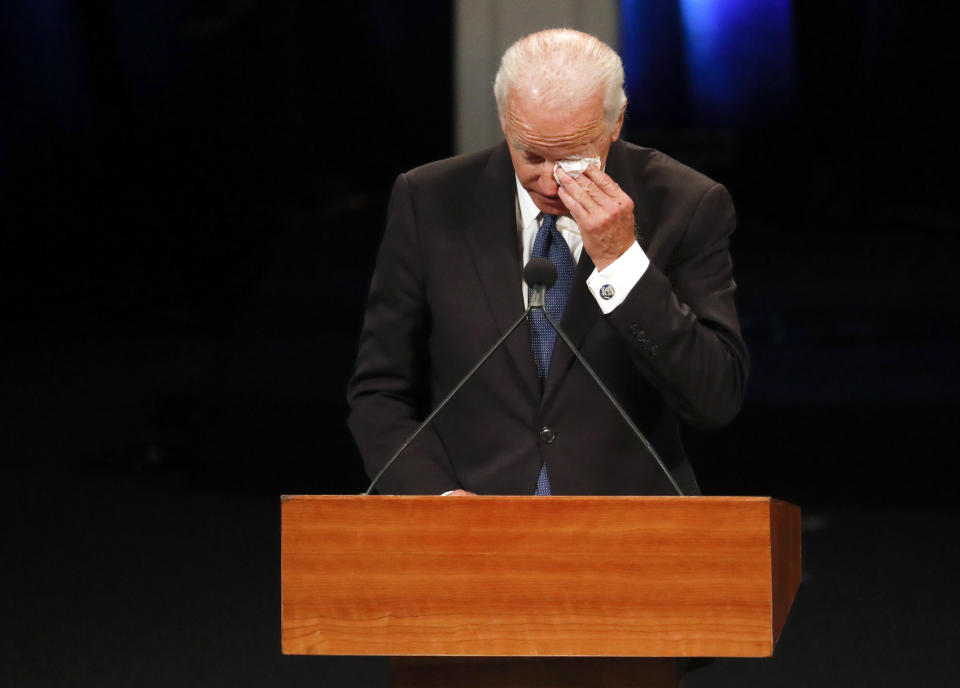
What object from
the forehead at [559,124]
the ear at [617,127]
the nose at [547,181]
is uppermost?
the forehead at [559,124]

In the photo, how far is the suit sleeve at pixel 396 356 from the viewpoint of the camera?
191 cm

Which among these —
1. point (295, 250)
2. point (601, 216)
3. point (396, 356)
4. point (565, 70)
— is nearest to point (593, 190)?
point (601, 216)

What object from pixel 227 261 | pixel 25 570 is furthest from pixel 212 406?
pixel 25 570

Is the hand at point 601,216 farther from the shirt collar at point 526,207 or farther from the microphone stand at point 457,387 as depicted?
the shirt collar at point 526,207

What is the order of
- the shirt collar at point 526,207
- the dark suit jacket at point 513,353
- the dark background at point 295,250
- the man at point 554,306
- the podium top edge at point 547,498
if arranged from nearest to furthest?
the podium top edge at point 547,498 < the man at point 554,306 < the dark suit jacket at point 513,353 < the shirt collar at point 526,207 < the dark background at point 295,250

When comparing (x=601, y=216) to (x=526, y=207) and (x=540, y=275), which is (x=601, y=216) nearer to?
(x=540, y=275)

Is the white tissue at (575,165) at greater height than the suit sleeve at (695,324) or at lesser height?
greater

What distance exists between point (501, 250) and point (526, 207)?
0.25 ft

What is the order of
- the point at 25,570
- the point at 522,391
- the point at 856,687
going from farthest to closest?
the point at 25,570, the point at 856,687, the point at 522,391

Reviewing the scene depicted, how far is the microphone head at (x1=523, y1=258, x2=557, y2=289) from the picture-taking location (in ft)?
5.51

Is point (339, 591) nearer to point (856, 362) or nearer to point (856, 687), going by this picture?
point (856, 687)

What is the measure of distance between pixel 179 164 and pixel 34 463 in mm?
1097

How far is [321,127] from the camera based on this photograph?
17.2ft

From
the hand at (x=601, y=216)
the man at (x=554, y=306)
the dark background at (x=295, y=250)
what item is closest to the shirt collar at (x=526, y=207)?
the man at (x=554, y=306)
